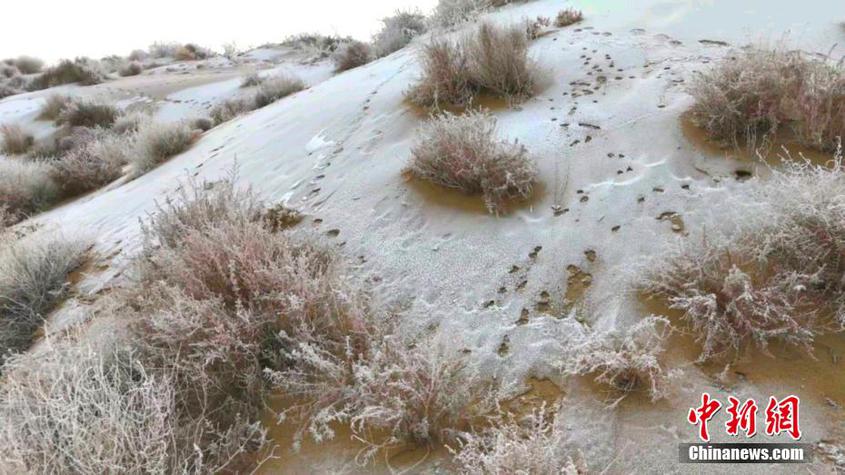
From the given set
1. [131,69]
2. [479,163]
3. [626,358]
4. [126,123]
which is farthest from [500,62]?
[131,69]

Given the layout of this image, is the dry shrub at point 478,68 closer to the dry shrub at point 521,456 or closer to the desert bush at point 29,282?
the desert bush at point 29,282

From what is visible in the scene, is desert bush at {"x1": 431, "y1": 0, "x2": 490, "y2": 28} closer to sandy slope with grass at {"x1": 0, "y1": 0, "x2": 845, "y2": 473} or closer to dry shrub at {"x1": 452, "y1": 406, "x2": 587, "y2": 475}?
sandy slope with grass at {"x1": 0, "y1": 0, "x2": 845, "y2": 473}

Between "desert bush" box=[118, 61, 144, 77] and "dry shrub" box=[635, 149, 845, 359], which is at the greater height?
"desert bush" box=[118, 61, 144, 77]

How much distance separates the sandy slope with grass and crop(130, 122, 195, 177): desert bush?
0.44 metres

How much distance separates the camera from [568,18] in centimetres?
604

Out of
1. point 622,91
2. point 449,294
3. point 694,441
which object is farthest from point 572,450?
point 622,91

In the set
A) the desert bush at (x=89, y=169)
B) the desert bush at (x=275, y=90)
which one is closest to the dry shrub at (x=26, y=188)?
the desert bush at (x=89, y=169)

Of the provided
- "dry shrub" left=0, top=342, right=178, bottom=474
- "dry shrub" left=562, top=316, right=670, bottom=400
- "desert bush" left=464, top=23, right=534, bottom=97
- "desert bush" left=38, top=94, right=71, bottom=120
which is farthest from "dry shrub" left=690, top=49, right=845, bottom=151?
"desert bush" left=38, top=94, right=71, bottom=120

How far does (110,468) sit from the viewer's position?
164 cm

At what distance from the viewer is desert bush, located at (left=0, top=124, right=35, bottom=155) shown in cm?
906

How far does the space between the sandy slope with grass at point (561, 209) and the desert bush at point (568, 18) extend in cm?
14

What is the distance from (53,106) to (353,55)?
634 cm

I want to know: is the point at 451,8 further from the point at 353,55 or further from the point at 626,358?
the point at 626,358

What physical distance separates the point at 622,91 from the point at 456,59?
4.82ft
